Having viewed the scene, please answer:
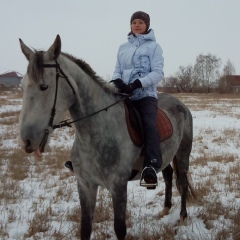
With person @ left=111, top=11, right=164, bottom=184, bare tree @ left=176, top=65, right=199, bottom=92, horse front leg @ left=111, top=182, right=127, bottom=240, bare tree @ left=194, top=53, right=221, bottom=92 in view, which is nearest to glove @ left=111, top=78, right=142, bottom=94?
person @ left=111, top=11, right=164, bottom=184

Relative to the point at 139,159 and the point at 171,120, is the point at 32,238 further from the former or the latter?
the point at 171,120

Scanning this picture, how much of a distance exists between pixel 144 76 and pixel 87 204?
5.63ft

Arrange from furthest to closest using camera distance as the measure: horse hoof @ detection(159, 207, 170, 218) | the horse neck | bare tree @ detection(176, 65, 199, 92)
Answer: bare tree @ detection(176, 65, 199, 92) < horse hoof @ detection(159, 207, 170, 218) < the horse neck

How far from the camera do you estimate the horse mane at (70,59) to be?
2664 mm

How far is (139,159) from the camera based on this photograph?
3861 mm

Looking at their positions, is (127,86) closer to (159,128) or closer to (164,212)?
(159,128)

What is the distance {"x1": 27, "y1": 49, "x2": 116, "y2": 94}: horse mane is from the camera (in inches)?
105

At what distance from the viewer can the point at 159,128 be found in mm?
4148

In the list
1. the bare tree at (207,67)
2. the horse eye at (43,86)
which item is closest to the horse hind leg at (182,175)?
the horse eye at (43,86)

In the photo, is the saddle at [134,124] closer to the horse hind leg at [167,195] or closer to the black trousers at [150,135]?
the black trousers at [150,135]

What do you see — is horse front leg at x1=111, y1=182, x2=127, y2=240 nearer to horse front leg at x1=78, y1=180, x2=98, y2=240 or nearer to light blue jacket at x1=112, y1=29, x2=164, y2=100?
horse front leg at x1=78, y1=180, x2=98, y2=240

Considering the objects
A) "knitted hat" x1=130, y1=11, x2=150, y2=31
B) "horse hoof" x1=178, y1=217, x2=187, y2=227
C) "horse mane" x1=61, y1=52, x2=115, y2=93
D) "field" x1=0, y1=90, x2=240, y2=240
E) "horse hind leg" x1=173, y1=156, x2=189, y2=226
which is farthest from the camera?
"horse hind leg" x1=173, y1=156, x2=189, y2=226

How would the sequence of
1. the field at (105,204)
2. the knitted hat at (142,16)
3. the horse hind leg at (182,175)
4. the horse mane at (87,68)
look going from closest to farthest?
1. the horse mane at (87,68)
2. the knitted hat at (142,16)
3. the field at (105,204)
4. the horse hind leg at (182,175)

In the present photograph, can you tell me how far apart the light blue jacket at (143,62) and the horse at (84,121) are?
17.9 inches
